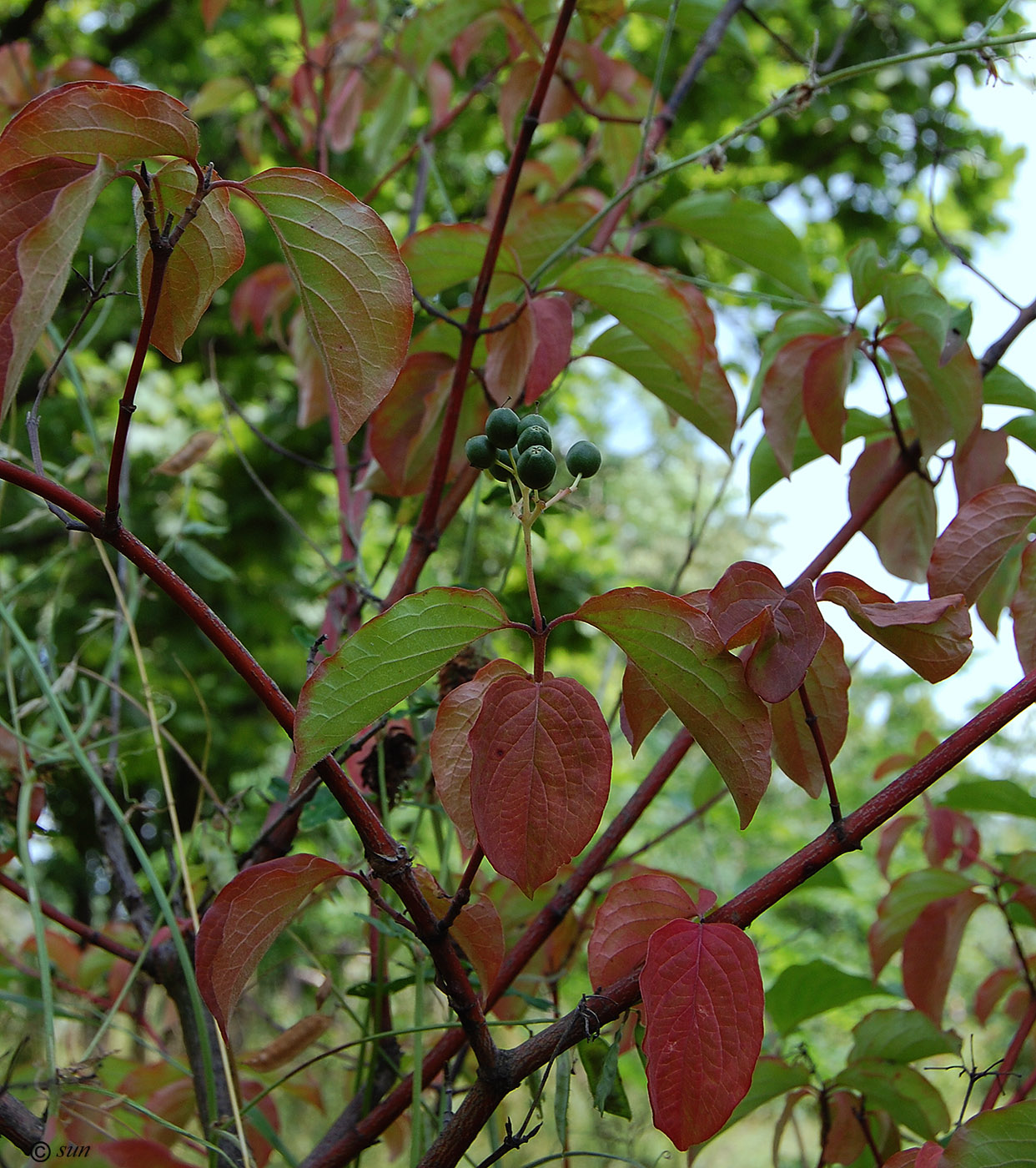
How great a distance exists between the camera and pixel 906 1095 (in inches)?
24.4

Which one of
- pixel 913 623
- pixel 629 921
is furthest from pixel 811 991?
pixel 913 623

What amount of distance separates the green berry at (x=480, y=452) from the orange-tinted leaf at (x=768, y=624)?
4.6 inches

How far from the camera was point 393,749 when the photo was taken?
0.68m

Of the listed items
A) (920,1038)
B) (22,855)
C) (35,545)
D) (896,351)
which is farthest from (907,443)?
(35,545)

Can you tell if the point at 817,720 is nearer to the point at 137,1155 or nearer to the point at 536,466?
the point at 536,466

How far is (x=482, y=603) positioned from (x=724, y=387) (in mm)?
318

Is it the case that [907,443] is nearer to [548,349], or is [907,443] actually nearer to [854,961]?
[548,349]

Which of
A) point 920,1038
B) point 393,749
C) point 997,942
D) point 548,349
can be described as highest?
point 997,942

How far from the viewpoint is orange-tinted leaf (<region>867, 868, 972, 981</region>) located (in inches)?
27.6

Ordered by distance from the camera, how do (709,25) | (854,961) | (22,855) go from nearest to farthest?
(22,855)
(709,25)
(854,961)

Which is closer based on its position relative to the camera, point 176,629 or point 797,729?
point 797,729

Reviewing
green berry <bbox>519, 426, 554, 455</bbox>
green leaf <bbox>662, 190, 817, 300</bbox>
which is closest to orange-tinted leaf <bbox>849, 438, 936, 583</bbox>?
green leaf <bbox>662, 190, 817, 300</bbox>

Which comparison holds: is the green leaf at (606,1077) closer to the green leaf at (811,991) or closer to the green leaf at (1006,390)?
the green leaf at (811,991)

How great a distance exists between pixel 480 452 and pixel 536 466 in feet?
0.15
